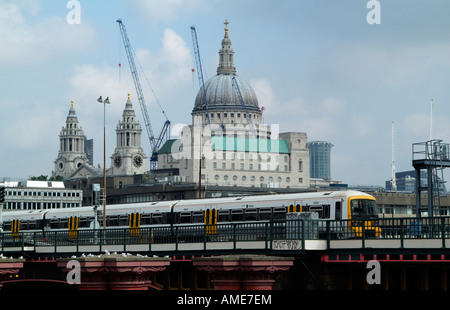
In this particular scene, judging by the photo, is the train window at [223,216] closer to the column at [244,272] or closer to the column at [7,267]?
the column at [7,267]

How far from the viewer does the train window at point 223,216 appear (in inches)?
2842

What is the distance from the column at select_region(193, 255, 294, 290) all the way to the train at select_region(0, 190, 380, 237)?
16.9 m

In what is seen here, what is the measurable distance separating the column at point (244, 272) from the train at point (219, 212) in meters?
16.9

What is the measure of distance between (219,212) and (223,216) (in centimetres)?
49

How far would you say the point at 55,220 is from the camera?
8825 centimetres

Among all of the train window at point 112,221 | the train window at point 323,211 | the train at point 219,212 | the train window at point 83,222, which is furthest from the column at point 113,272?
the train window at point 83,222

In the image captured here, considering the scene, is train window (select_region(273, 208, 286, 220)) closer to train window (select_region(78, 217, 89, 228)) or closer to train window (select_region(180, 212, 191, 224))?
train window (select_region(180, 212, 191, 224))

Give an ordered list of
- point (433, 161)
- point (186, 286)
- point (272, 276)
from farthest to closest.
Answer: point (433, 161)
point (186, 286)
point (272, 276)

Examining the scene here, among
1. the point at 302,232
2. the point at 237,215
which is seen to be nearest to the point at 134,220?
the point at 237,215

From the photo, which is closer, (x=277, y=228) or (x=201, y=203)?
(x=277, y=228)

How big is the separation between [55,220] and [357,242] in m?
51.2

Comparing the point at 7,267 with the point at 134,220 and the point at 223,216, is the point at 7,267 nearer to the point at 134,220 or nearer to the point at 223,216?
the point at 223,216
